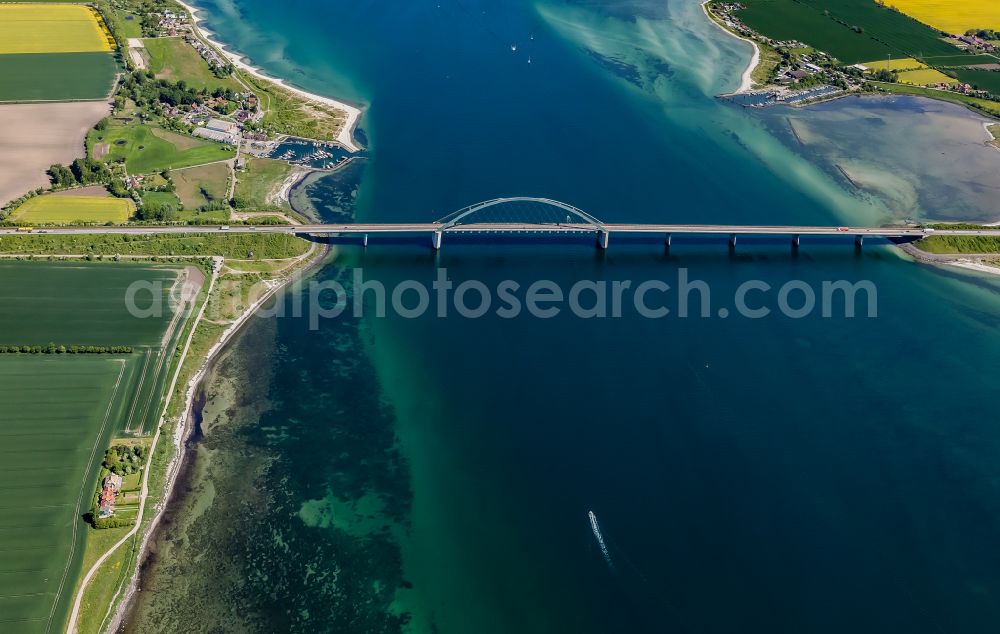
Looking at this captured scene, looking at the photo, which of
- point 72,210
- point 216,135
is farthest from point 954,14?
point 72,210

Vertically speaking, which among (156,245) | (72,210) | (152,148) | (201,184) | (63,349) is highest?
(152,148)

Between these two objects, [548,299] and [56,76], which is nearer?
[548,299]

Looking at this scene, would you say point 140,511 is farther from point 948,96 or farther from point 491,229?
point 948,96

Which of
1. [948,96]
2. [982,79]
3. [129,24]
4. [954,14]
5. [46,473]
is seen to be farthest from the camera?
[954,14]

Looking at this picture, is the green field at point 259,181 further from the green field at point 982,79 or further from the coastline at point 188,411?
the green field at point 982,79

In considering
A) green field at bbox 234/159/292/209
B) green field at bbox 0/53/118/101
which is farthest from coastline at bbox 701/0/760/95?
green field at bbox 0/53/118/101

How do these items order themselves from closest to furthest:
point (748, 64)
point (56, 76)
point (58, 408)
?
point (58, 408), point (56, 76), point (748, 64)

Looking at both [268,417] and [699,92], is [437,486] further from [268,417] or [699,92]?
[699,92]

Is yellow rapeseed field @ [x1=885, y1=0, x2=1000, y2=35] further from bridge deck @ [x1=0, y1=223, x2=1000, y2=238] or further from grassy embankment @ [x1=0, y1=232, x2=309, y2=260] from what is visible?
grassy embankment @ [x1=0, y1=232, x2=309, y2=260]

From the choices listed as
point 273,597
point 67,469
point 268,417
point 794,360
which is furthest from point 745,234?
point 67,469
